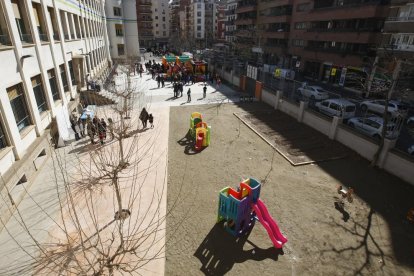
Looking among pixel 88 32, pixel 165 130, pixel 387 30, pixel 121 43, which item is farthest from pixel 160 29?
pixel 165 130

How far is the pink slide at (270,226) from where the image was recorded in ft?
26.5

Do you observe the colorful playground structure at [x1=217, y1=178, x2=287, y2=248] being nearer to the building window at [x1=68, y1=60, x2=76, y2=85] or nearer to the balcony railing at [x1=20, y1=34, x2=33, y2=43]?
the balcony railing at [x1=20, y1=34, x2=33, y2=43]

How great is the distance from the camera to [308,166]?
13.0 meters

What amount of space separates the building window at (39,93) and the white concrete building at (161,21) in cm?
9153

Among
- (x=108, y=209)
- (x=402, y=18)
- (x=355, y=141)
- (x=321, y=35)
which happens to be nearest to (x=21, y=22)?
(x=108, y=209)

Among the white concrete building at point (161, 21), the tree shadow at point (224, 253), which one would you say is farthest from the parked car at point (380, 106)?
the white concrete building at point (161, 21)

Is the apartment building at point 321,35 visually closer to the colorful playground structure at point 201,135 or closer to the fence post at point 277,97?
the fence post at point 277,97

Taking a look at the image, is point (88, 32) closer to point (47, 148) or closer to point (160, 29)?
point (47, 148)

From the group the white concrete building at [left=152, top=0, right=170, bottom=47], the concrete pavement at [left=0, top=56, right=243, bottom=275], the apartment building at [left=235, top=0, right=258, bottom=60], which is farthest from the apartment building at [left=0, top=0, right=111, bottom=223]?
the white concrete building at [left=152, top=0, right=170, bottom=47]

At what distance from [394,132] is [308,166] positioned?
7.07m

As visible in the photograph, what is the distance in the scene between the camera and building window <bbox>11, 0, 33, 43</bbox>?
12164 millimetres

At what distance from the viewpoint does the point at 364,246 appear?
27.0ft

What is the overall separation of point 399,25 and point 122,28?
47.7 meters

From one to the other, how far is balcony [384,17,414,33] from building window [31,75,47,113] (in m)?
33.7
